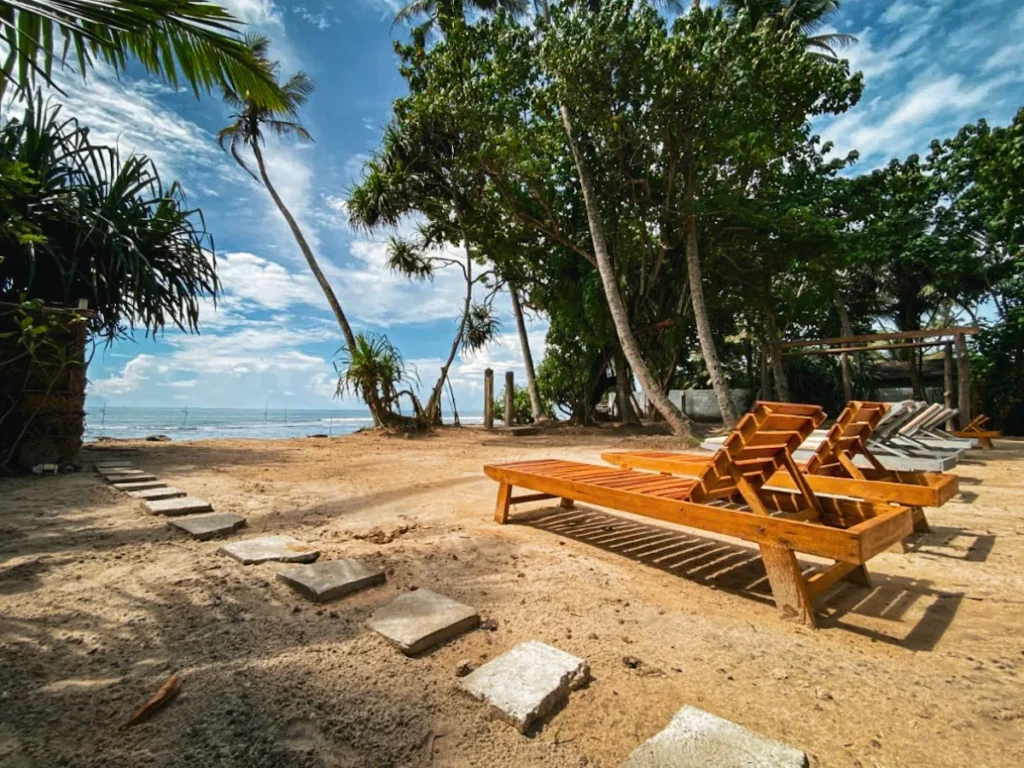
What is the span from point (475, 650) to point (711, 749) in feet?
2.54

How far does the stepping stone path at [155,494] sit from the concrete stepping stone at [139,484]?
0.39ft

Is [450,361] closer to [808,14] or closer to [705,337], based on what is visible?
[705,337]

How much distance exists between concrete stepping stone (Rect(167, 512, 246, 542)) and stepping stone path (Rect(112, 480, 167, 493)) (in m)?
1.32

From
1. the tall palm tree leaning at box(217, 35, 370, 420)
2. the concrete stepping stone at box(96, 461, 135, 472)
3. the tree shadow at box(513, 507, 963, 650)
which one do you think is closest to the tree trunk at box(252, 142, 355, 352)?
the tall palm tree leaning at box(217, 35, 370, 420)

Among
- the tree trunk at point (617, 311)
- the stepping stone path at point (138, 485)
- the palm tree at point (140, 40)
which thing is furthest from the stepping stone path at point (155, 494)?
the tree trunk at point (617, 311)

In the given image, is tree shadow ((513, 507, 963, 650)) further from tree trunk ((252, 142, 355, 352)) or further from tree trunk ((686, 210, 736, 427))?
tree trunk ((252, 142, 355, 352))

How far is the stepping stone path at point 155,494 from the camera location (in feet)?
11.8

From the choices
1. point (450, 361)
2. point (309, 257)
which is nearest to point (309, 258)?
point (309, 257)

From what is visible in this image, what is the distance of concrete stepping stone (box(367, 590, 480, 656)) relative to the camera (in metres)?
1.59

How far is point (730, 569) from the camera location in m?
2.49

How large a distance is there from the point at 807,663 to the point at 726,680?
0.34 metres

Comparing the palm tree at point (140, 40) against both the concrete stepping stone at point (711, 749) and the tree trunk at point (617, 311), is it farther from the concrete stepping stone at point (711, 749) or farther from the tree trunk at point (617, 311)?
the tree trunk at point (617, 311)

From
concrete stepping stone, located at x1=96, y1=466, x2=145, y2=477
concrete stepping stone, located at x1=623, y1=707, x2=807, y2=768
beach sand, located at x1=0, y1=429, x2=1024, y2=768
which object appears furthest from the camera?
concrete stepping stone, located at x1=96, y1=466, x2=145, y2=477

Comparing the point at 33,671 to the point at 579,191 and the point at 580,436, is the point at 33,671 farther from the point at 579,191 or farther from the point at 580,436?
the point at 579,191
